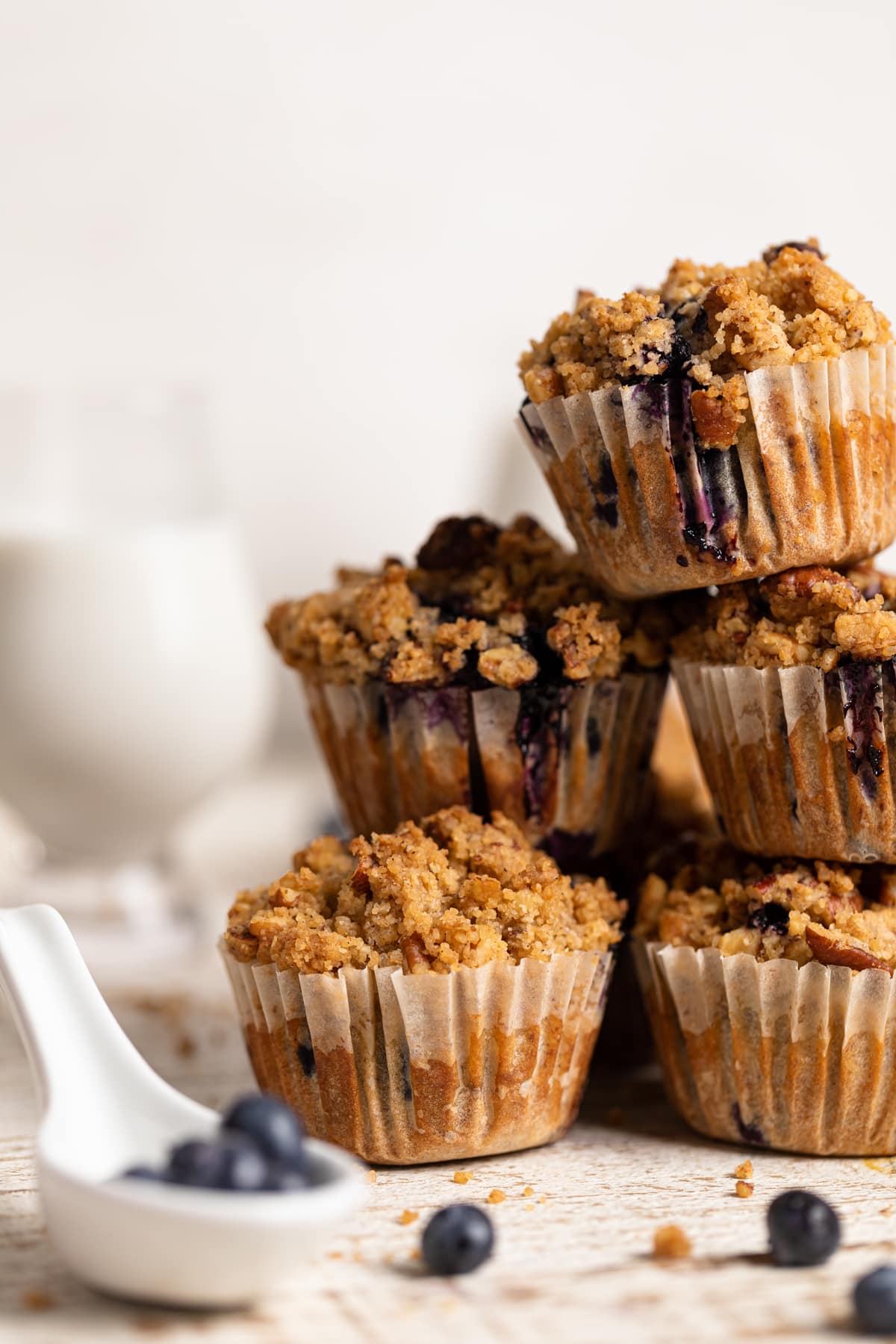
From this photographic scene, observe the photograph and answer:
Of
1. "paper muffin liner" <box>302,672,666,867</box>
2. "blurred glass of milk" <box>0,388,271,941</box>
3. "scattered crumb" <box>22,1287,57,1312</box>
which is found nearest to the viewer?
"scattered crumb" <box>22,1287,57,1312</box>

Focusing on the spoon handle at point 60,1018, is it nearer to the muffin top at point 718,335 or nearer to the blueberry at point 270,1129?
the blueberry at point 270,1129

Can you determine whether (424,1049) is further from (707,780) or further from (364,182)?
(364,182)

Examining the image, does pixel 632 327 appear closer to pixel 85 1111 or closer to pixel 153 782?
pixel 85 1111

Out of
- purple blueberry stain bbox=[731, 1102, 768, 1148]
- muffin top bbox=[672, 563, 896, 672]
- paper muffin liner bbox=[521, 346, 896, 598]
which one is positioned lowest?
purple blueberry stain bbox=[731, 1102, 768, 1148]

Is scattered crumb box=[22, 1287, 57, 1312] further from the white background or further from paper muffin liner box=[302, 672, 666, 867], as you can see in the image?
the white background

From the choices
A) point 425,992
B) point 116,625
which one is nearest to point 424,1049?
point 425,992

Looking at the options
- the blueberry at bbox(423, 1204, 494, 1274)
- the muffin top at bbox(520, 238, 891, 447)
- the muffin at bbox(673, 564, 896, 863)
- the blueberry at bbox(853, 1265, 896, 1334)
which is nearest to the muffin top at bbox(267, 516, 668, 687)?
the muffin at bbox(673, 564, 896, 863)
